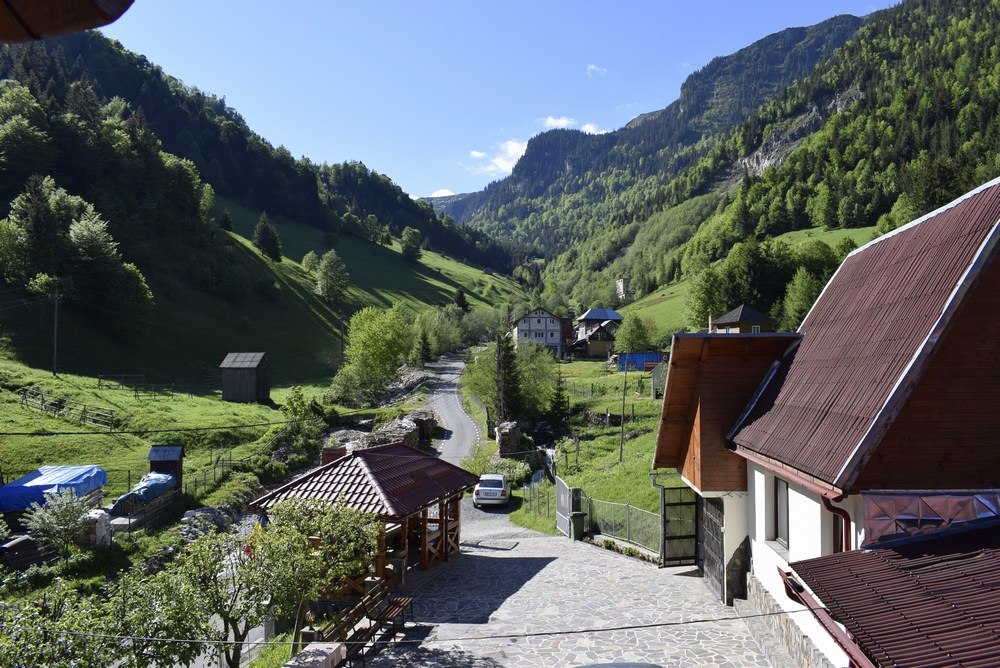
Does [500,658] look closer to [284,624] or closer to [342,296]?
[284,624]

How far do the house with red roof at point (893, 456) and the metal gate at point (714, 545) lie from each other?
1.62 meters

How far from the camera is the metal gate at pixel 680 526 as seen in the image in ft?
57.2

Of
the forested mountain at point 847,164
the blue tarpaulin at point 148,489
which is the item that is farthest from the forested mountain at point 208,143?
the blue tarpaulin at point 148,489

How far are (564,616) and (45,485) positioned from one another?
22.6m

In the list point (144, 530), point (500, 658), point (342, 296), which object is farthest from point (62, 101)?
point (500, 658)

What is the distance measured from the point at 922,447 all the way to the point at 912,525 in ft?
3.29

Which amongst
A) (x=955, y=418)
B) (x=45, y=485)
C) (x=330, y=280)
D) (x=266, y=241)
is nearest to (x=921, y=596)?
(x=955, y=418)

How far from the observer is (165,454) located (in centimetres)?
3034

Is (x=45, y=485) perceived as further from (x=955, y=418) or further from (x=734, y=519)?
(x=955, y=418)

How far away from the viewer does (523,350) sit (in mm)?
56344

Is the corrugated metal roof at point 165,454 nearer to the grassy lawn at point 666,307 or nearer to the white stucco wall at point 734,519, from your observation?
the white stucco wall at point 734,519

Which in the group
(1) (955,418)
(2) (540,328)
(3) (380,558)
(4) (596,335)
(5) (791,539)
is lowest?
(3) (380,558)

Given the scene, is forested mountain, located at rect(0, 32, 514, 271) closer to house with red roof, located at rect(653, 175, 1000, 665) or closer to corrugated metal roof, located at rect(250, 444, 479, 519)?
corrugated metal roof, located at rect(250, 444, 479, 519)

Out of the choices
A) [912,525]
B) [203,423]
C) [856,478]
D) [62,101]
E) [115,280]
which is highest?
[62,101]
